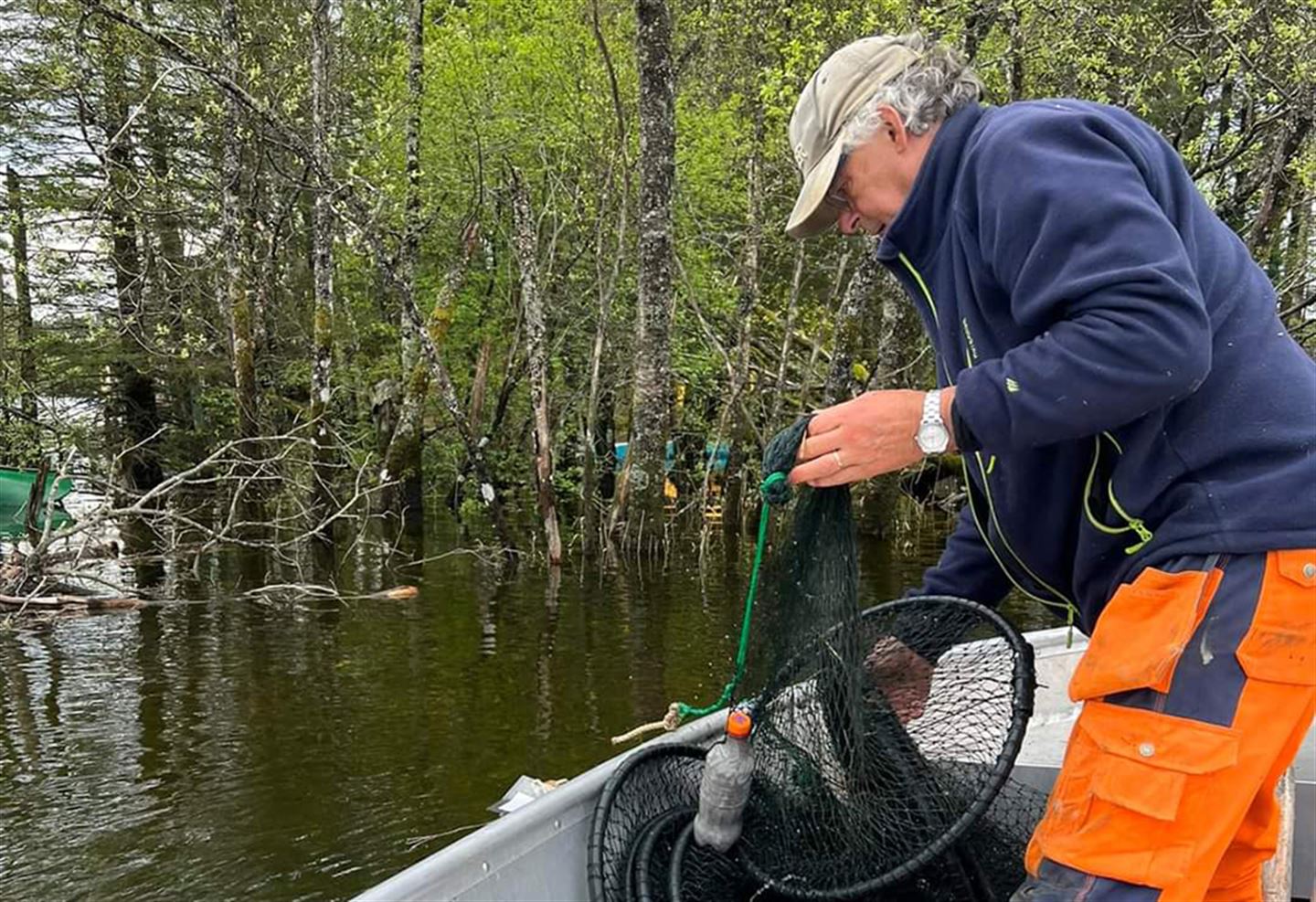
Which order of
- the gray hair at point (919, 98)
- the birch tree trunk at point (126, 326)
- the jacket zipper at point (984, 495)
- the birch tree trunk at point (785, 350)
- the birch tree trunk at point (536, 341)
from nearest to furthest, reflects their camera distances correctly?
1. the gray hair at point (919, 98)
2. the jacket zipper at point (984, 495)
3. the birch tree trunk at point (536, 341)
4. the birch tree trunk at point (126, 326)
5. the birch tree trunk at point (785, 350)

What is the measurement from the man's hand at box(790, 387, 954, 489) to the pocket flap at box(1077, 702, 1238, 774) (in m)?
0.56

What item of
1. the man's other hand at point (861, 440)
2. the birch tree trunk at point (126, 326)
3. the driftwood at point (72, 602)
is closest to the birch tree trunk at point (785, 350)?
the birch tree trunk at point (126, 326)

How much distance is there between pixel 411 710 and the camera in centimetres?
739

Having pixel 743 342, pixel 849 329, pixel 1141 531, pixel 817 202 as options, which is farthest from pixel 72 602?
pixel 1141 531

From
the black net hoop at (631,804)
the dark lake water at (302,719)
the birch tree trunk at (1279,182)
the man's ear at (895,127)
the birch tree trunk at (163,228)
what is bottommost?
the dark lake water at (302,719)

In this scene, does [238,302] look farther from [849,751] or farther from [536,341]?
[849,751]

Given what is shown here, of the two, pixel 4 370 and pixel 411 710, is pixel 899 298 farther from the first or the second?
pixel 4 370

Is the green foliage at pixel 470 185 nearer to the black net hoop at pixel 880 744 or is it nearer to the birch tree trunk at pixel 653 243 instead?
the birch tree trunk at pixel 653 243

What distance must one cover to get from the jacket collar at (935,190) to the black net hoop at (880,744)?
913mm

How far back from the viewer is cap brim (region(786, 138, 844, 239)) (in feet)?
6.59

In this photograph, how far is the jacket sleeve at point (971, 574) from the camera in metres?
2.67

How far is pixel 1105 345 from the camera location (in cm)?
160

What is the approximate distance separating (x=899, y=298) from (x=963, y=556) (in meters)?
10.9

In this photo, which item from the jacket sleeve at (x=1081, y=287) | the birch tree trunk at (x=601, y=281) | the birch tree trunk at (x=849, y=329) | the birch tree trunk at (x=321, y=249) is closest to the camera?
the jacket sleeve at (x=1081, y=287)
